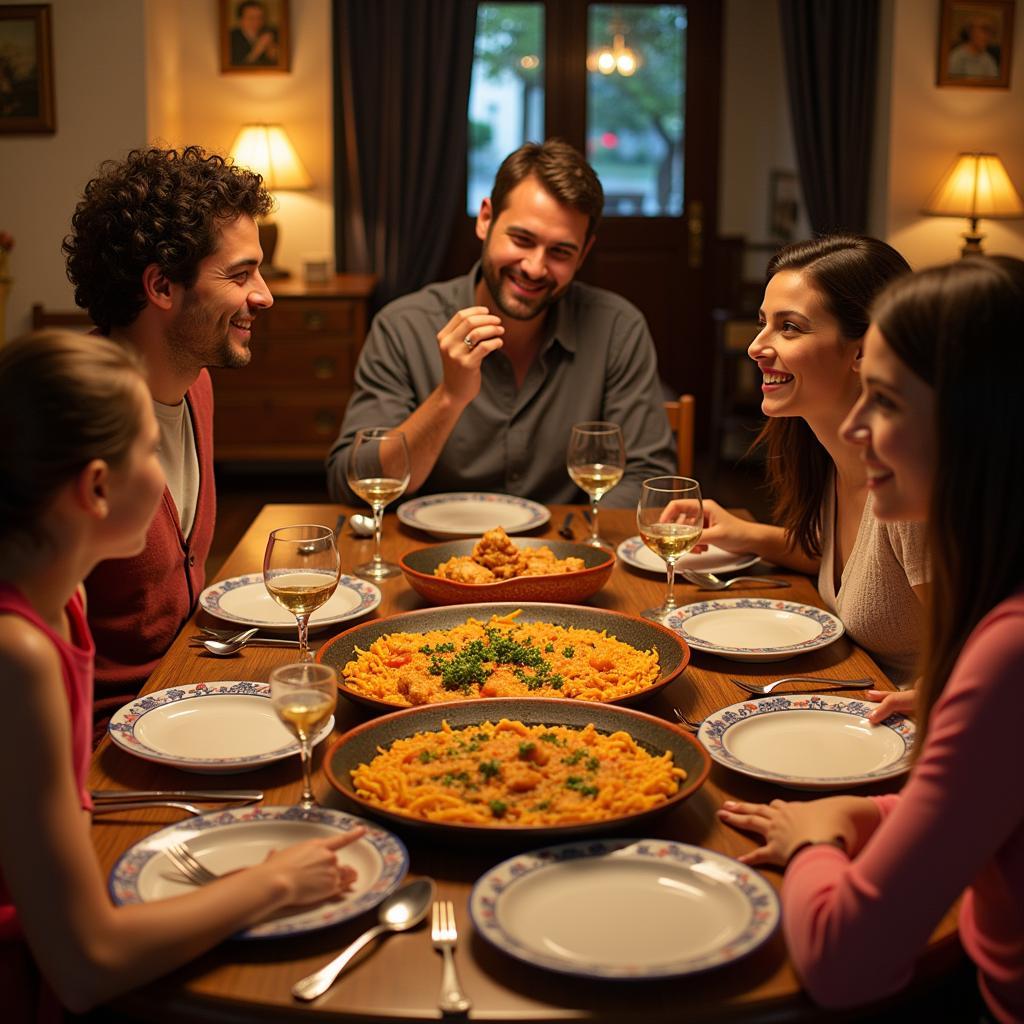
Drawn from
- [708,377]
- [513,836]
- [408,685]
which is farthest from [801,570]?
[708,377]

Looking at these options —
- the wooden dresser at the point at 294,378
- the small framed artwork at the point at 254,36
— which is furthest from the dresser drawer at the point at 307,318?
the small framed artwork at the point at 254,36

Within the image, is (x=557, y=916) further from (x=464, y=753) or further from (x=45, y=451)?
(x=45, y=451)

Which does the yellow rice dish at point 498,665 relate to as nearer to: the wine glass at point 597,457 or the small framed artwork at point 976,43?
the wine glass at point 597,457

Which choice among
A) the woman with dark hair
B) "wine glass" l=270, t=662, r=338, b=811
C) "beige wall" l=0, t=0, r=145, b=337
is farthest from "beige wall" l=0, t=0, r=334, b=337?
"wine glass" l=270, t=662, r=338, b=811

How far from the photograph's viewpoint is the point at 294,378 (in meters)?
5.93

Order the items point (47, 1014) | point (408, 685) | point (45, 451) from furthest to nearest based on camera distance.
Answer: point (408, 685)
point (47, 1014)
point (45, 451)

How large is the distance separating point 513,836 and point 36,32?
17.4 ft

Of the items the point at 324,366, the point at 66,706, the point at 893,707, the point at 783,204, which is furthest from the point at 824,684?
the point at 783,204

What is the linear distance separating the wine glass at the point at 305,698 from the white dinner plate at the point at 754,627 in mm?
685

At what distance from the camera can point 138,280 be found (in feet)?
7.10

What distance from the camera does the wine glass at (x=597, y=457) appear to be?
2387mm

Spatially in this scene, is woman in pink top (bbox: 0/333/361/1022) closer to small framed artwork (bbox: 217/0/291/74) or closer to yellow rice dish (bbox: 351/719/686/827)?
yellow rice dish (bbox: 351/719/686/827)

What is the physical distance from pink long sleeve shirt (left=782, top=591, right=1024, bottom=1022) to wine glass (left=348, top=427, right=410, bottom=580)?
4.12ft

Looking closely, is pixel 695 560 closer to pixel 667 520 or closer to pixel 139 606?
pixel 667 520
